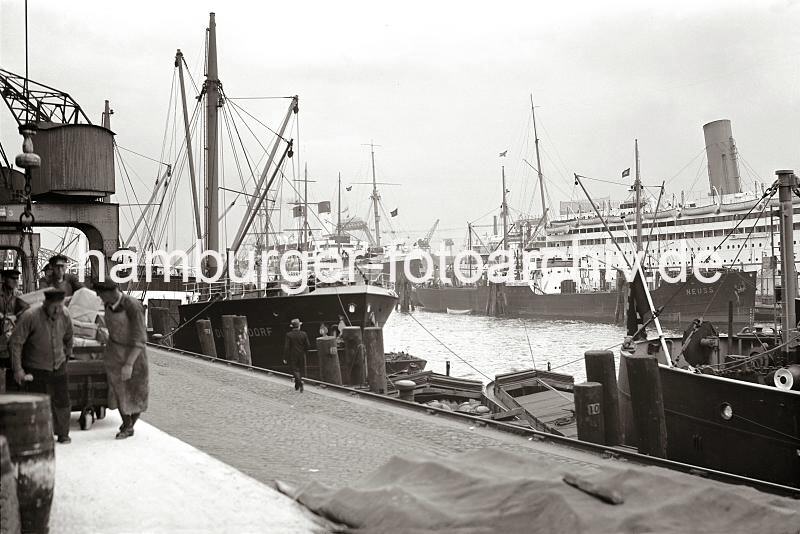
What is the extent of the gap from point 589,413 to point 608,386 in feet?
3.37

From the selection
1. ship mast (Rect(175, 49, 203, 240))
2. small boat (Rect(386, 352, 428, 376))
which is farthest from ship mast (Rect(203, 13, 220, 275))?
small boat (Rect(386, 352, 428, 376))

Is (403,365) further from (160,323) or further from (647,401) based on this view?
(647,401)

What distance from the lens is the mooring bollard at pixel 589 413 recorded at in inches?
382

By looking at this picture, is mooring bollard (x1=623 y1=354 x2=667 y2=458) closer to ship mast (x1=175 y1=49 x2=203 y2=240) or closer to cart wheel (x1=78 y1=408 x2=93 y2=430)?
cart wheel (x1=78 y1=408 x2=93 y2=430)

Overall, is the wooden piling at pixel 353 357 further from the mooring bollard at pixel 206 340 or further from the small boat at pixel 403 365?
the small boat at pixel 403 365

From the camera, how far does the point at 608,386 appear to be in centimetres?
1061

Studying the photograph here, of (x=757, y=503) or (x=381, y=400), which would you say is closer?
(x=757, y=503)

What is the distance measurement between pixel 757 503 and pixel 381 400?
8.48m

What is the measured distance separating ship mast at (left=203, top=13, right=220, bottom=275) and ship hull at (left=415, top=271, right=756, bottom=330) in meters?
27.3

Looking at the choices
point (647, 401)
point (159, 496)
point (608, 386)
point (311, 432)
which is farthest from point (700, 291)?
point (159, 496)

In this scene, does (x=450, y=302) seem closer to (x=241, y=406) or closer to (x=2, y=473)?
(x=241, y=406)

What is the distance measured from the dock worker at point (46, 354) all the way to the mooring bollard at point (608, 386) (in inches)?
270

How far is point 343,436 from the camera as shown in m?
9.30

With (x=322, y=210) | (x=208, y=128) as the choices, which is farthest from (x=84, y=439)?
(x=322, y=210)
